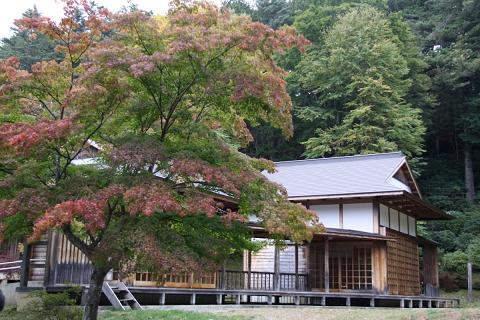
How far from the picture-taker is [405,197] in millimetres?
21906

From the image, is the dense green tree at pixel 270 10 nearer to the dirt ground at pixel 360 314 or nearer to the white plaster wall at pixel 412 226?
the white plaster wall at pixel 412 226

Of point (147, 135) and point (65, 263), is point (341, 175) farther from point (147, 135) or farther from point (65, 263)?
point (147, 135)

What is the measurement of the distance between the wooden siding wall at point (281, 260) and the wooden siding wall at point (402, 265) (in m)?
3.68

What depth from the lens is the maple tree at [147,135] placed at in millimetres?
8117

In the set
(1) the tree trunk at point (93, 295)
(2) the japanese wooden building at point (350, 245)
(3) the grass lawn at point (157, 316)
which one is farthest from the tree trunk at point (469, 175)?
(1) the tree trunk at point (93, 295)

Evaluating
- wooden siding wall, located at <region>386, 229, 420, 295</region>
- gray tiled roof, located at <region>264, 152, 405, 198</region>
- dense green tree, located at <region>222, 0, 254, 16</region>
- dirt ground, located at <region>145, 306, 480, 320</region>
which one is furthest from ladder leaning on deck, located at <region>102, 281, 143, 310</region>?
dense green tree, located at <region>222, 0, 254, 16</region>

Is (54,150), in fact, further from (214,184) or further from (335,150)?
(335,150)

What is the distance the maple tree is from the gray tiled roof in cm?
1245

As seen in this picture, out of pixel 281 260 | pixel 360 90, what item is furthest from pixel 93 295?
pixel 360 90

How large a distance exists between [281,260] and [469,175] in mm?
21297

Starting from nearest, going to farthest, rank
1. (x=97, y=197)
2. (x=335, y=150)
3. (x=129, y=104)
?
(x=97, y=197)
(x=129, y=104)
(x=335, y=150)

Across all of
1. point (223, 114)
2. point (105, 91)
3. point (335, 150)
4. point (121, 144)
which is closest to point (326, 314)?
point (223, 114)

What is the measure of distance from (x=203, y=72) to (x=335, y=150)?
28.4 meters

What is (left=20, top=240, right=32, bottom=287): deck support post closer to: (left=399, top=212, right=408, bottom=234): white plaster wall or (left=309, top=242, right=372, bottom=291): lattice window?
(left=309, top=242, right=372, bottom=291): lattice window
